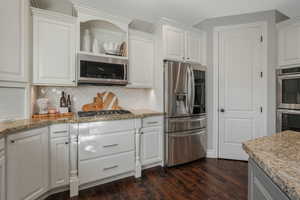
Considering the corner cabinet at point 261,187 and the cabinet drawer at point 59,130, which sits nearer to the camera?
the corner cabinet at point 261,187

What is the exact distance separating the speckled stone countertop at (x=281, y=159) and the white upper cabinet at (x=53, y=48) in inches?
86.7

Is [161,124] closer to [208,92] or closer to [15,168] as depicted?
[208,92]

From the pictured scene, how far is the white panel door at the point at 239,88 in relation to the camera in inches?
113

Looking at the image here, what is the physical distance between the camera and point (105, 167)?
212 centimetres

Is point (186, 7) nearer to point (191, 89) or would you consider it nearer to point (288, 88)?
point (191, 89)

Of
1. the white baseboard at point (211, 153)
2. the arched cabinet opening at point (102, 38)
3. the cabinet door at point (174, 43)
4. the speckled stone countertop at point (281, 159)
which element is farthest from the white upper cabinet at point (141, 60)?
the speckled stone countertop at point (281, 159)

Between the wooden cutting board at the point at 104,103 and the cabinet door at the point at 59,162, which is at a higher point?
the wooden cutting board at the point at 104,103

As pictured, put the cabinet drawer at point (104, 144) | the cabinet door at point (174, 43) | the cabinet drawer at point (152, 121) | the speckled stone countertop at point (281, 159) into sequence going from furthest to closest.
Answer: the cabinet door at point (174, 43), the cabinet drawer at point (152, 121), the cabinet drawer at point (104, 144), the speckled stone countertop at point (281, 159)

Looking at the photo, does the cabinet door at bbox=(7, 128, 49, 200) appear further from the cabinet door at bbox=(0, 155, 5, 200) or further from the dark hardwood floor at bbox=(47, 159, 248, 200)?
the dark hardwood floor at bbox=(47, 159, 248, 200)

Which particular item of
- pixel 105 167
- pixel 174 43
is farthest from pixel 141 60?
pixel 105 167

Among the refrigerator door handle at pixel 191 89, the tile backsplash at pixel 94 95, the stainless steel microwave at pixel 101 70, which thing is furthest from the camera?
the refrigerator door handle at pixel 191 89

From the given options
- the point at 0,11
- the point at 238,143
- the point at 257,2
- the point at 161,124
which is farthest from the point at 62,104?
the point at 257,2

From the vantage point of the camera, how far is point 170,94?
2.65 metres

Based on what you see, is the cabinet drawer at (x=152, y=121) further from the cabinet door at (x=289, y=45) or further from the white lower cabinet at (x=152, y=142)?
the cabinet door at (x=289, y=45)
